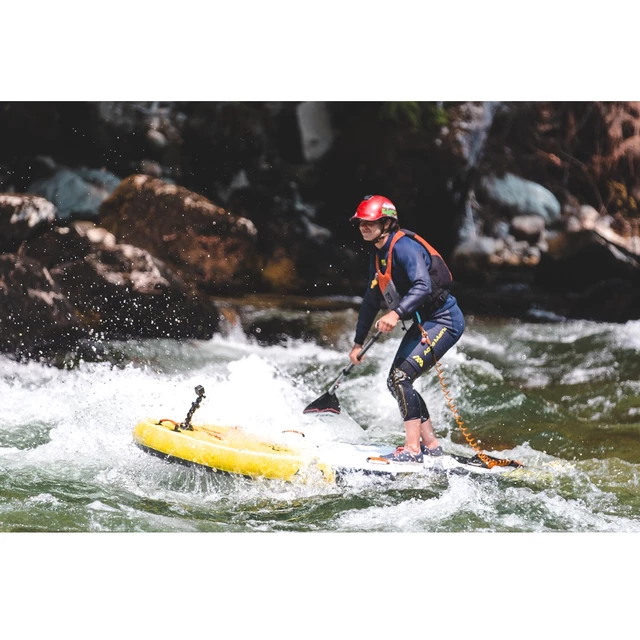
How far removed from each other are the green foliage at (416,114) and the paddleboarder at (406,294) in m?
3.51

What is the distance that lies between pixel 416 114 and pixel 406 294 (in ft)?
12.7

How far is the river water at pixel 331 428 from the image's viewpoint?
13.4 ft

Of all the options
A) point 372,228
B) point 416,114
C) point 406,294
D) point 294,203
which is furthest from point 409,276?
point 416,114

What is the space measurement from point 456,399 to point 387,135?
2.81m

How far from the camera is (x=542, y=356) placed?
718cm

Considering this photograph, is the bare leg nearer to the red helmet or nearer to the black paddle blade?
the black paddle blade

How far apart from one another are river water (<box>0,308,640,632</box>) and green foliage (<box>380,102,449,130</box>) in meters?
1.87

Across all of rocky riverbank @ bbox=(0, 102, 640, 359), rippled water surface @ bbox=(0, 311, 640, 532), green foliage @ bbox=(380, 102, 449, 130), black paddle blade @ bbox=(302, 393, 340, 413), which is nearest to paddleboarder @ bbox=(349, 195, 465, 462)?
rippled water surface @ bbox=(0, 311, 640, 532)

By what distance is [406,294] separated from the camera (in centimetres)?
423

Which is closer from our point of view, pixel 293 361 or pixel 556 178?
pixel 293 361

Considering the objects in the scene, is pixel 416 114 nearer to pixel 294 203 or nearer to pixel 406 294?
pixel 294 203

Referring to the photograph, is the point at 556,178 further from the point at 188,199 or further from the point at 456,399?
the point at 188,199

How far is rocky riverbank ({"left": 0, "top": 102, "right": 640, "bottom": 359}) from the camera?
22.5 feet

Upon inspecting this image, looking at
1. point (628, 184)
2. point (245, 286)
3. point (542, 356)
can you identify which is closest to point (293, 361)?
point (245, 286)
